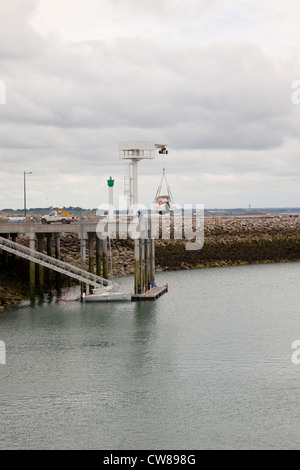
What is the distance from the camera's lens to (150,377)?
37.1 m

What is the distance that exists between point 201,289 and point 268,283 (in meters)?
9.92

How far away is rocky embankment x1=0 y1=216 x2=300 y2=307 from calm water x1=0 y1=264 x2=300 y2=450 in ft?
93.2

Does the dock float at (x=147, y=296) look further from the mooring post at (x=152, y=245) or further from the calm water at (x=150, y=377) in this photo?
→ the mooring post at (x=152, y=245)

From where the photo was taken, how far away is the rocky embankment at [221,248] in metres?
89.4

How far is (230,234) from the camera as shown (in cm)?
11319

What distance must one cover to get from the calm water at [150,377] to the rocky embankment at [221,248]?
2840 centimetres

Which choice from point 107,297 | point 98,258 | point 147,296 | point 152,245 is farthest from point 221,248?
point 107,297

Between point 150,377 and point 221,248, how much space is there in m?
68.9

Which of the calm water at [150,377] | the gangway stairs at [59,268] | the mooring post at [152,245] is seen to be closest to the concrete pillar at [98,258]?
the gangway stairs at [59,268]

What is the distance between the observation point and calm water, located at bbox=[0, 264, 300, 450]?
29141 millimetres

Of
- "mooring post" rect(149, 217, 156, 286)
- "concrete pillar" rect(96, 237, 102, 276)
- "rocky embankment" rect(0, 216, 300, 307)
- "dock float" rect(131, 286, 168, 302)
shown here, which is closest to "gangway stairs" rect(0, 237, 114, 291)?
"concrete pillar" rect(96, 237, 102, 276)

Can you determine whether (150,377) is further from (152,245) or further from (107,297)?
(152,245)

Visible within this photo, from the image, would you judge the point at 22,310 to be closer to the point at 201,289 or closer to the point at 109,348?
the point at 109,348
